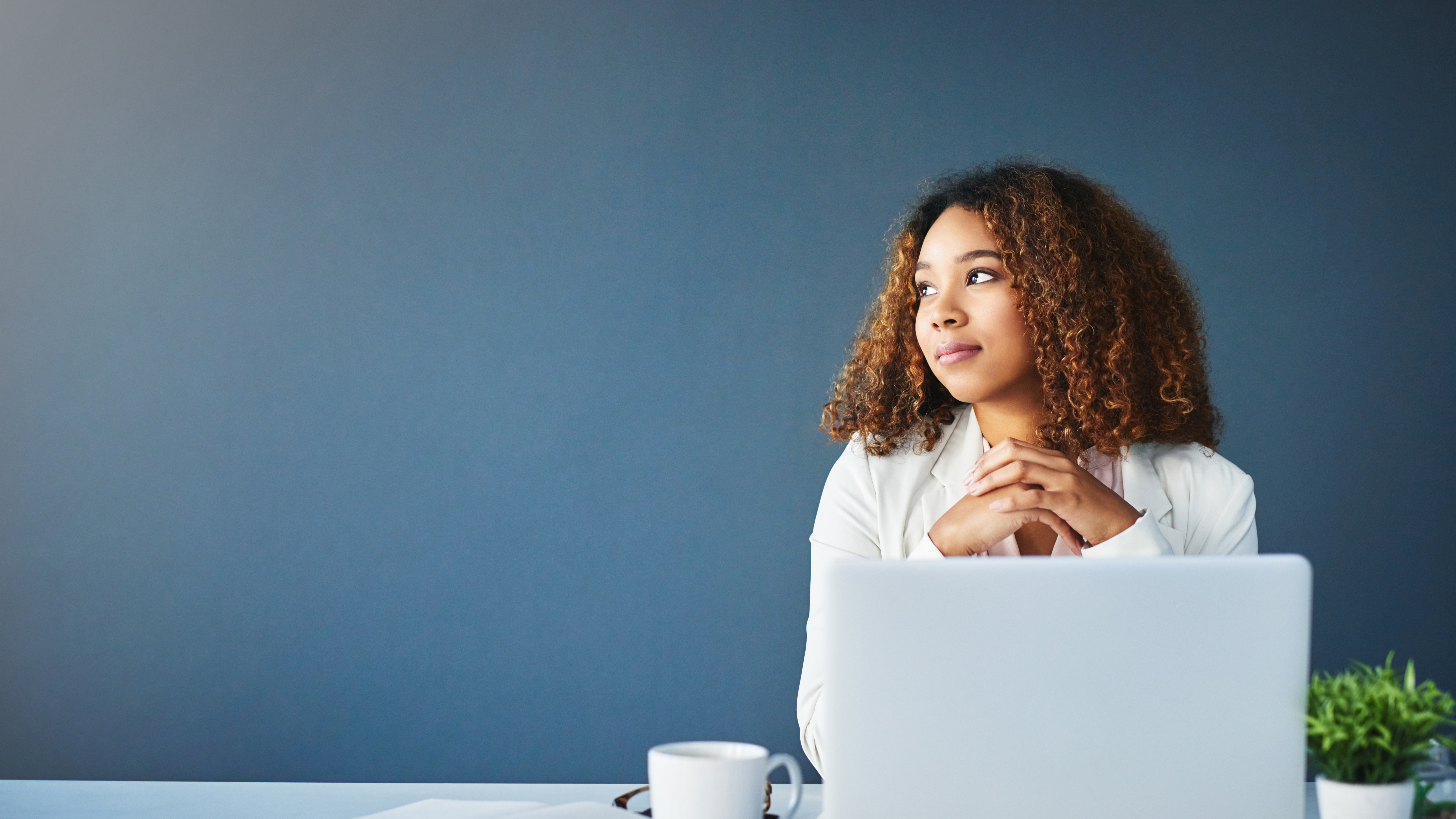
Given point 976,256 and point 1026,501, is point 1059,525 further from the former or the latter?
point 976,256

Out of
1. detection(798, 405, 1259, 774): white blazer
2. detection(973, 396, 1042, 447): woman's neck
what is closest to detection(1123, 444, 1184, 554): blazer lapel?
detection(798, 405, 1259, 774): white blazer

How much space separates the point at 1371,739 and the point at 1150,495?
2.90 feet

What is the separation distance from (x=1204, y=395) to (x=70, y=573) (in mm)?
2483

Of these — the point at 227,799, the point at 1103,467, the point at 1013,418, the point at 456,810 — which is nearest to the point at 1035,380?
the point at 1013,418

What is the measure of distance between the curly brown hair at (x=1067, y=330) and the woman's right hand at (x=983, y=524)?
1.04ft

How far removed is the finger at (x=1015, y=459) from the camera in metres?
1.23

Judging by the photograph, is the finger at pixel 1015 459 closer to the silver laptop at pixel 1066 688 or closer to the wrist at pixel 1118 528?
the wrist at pixel 1118 528

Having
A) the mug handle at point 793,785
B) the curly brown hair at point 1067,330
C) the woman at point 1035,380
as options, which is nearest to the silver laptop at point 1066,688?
the mug handle at point 793,785

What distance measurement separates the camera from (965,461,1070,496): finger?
122 cm

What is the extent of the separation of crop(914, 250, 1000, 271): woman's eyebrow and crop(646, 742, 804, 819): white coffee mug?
964 millimetres

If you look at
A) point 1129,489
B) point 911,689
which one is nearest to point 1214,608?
point 911,689

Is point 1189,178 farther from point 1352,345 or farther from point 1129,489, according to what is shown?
point 1129,489

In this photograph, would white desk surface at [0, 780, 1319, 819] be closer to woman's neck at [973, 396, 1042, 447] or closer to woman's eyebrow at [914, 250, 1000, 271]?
woman's neck at [973, 396, 1042, 447]

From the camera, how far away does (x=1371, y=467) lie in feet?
7.56
